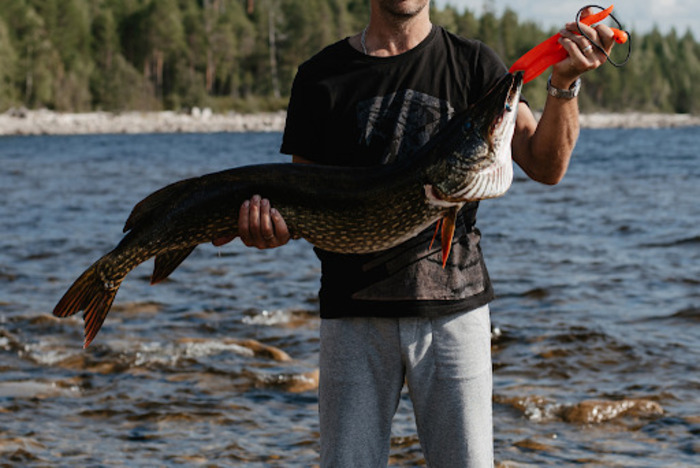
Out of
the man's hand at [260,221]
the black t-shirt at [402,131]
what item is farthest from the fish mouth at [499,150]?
the man's hand at [260,221]

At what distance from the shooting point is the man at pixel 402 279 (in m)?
3.20

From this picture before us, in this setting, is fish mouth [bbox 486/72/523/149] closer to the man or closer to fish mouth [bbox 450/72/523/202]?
fish mouth [bbox 450/72/523/202]

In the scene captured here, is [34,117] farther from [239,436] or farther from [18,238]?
[239,436]

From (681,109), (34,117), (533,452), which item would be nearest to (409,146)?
(533,452)

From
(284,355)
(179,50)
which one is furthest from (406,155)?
(179,50)

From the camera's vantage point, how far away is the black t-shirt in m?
3.21

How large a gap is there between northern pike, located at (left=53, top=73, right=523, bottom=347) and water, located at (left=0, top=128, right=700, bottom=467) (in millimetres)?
2546

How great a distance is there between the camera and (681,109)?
5807 inches

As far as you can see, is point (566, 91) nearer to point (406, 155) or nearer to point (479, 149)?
point (479, 149)

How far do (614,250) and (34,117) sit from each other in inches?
2862

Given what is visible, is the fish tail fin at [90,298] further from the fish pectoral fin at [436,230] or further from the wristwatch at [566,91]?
the wristwatch at [566,91]

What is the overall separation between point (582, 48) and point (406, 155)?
2.43 ft

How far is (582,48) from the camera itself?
2865 mm

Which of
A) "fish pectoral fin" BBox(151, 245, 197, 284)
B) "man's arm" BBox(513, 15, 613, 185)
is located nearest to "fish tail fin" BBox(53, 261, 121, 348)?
"fish pectoral fin" BBox(151, 245, 197, 284)
